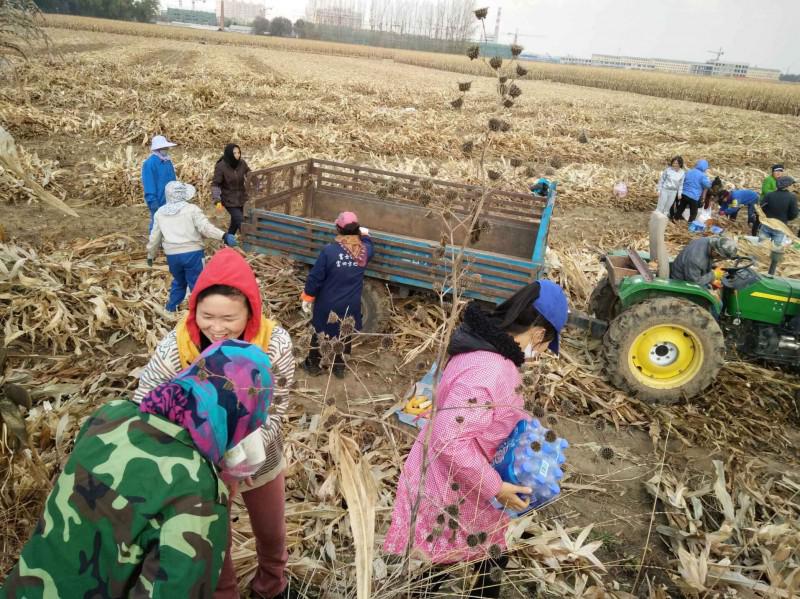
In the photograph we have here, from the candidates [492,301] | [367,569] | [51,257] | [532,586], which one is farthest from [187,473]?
[51,257]

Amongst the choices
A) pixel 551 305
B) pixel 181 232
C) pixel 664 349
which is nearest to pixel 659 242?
pixel 664 349

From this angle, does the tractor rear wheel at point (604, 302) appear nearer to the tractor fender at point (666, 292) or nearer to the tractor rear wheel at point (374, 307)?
the tractor fender at point (666, 292)

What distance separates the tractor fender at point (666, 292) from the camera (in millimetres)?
5016

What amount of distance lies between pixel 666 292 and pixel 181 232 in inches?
202

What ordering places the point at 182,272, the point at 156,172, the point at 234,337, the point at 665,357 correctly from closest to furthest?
the point at 234,337
the point at 665,357
the point at 182,272
the point at 156,172

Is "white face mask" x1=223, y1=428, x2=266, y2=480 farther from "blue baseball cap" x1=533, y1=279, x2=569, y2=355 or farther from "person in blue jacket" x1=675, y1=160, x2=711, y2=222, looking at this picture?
"person in blue jacket" x1=675, y1=160, x2=711, y2=222

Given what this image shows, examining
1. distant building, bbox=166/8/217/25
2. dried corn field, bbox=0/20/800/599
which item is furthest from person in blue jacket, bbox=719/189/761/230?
distant building, bbox=166/8/217/25

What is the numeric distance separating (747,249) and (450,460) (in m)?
6.96

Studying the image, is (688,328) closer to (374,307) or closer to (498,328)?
(374,307)

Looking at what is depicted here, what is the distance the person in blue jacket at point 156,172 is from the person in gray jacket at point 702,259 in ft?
20.4

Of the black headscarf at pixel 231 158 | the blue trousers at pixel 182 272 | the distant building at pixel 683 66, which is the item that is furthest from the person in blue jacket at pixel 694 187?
the distant building at pixel 683 66

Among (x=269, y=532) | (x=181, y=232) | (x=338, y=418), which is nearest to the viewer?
(x=269, y=532)

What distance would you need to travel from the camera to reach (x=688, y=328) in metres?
4.80

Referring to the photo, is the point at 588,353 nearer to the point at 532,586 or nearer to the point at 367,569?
the point at 532,586
